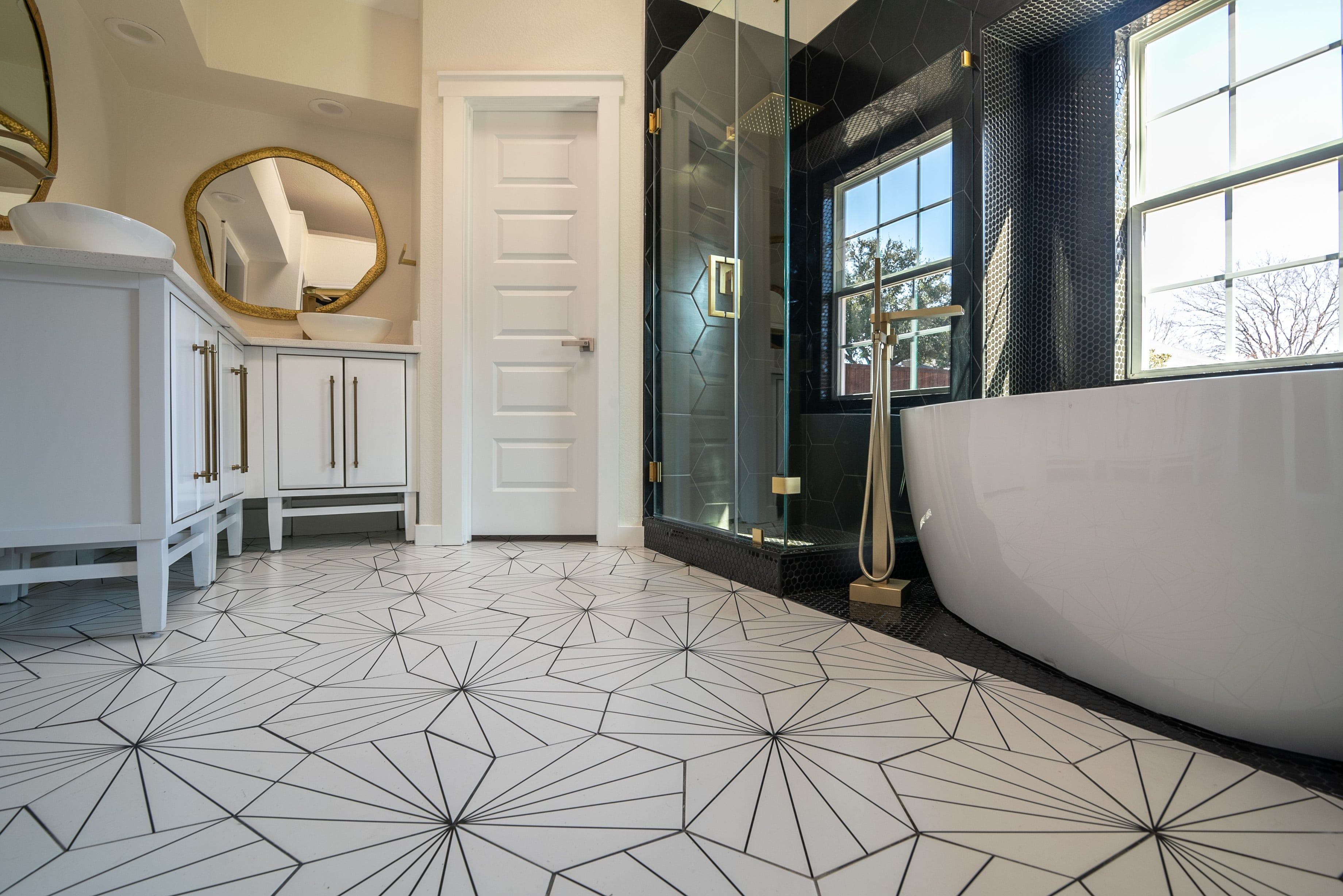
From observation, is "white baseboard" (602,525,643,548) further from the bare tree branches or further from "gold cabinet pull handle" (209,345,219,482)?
the bare tree branches

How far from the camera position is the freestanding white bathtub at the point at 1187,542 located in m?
0.92

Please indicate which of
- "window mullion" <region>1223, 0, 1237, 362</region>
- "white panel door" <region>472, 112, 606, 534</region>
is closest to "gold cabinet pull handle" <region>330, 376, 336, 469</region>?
"white panel door" <region>472, 112, 606, 534</region>

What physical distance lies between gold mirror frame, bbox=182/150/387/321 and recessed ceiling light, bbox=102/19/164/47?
1.75 ft

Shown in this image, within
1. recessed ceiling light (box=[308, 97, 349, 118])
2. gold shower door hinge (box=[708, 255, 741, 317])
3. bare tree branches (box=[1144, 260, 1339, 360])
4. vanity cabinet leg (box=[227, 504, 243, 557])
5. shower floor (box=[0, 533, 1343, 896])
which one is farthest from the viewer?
recessed ceiling light (box=[308, 97, 349, 118])

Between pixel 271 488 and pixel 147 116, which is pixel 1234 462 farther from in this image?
pixel 147 116

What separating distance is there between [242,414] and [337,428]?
1.11 feet

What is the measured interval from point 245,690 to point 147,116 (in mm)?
3156

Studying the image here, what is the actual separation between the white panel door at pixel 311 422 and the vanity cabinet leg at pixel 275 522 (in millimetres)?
83

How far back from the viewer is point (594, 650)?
1.50 metres

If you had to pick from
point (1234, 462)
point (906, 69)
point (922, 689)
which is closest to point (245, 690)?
point (922, 689)

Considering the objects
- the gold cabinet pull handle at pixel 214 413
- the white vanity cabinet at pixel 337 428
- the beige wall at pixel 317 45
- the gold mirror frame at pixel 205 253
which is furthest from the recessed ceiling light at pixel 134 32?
the gold cabinet pull handle at pixel 214 413

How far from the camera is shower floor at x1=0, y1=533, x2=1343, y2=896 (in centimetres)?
73

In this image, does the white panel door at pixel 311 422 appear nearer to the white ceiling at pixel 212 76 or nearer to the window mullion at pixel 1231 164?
the white ceiling at pixel 212 76

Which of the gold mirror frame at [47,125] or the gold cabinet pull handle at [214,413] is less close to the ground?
the gold mirror frame at [47,125]
